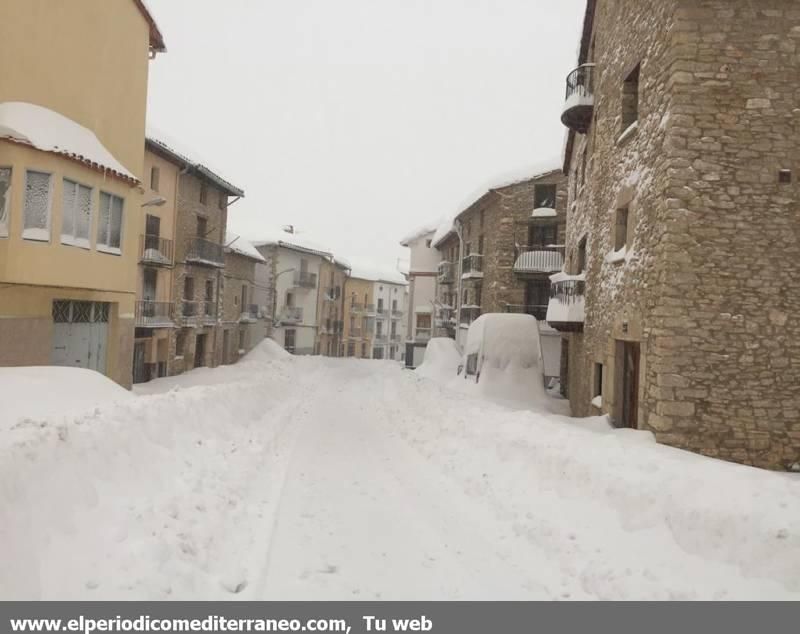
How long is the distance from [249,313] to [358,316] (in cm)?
2768

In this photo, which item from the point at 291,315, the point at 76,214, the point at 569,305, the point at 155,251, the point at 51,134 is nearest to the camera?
the point at 51,134

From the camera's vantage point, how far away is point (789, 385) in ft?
31.1

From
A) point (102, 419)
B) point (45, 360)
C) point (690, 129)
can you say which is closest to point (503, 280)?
point (690, 129)

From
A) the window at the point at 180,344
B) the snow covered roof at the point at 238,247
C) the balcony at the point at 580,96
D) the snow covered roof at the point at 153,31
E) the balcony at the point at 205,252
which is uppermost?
the snow covered roof at the point at 153,31

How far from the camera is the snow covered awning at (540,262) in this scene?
93.5 ft

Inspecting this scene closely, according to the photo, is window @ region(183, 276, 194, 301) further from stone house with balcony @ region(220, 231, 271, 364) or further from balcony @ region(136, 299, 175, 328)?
stone house with balcony @ region(220, 231, 271, 364)

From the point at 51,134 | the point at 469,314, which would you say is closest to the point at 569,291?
the point at 51,134

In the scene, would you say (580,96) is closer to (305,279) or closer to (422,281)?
(422,281)

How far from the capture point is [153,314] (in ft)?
81.2

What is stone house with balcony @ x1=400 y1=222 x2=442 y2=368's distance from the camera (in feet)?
155

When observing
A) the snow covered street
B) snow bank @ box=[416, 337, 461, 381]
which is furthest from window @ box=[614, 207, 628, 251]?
snow bank @ box=[416, 337, 461, 381]

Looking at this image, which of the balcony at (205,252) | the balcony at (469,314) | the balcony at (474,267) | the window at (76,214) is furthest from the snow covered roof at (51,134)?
the balcony at (469,314)

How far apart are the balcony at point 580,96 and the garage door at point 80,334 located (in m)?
14.7

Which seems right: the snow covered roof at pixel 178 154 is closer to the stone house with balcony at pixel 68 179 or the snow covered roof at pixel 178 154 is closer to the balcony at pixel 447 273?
the stone house with balcony at pixel 68 179
